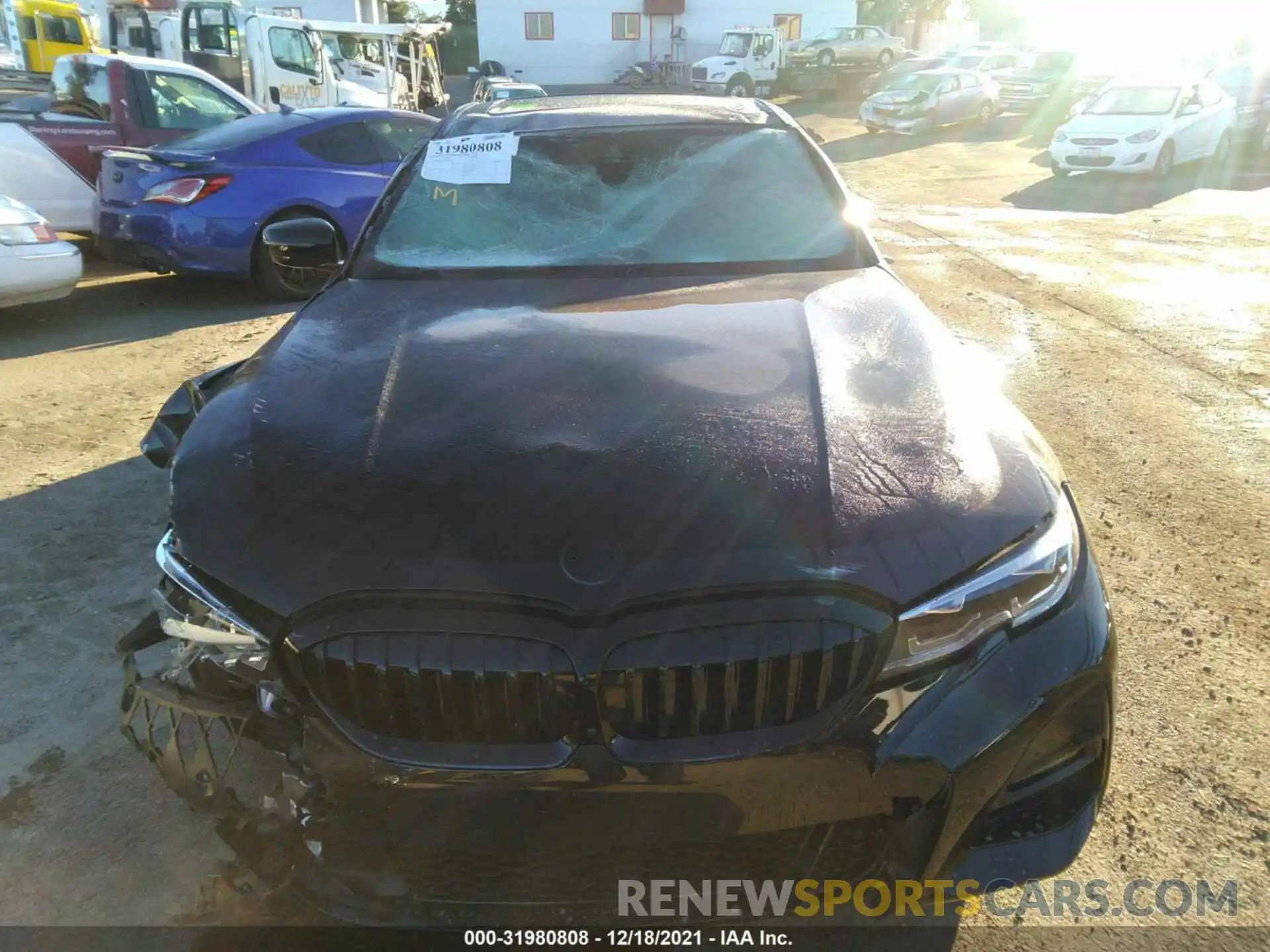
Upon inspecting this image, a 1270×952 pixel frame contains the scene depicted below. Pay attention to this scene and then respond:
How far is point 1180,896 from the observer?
212 cm

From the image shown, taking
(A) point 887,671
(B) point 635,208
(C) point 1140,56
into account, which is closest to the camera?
(A) point 887,671

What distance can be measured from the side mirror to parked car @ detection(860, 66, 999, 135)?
1959 centimetres

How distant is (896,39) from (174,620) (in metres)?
36.9

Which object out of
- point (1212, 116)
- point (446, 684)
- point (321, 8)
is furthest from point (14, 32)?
point (446, 684)

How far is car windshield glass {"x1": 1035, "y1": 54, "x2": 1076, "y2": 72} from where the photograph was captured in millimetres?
25969

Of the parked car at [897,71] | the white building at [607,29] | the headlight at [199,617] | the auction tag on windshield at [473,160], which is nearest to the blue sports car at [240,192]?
the auction tag on windshield at [473,160]

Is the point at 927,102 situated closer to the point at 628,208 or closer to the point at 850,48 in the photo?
the point at 850,48

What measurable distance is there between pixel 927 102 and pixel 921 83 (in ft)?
1.96

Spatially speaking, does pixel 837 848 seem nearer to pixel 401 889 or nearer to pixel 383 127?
pixel 401 889

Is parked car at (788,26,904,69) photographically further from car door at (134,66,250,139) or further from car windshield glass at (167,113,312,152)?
car windshield glass at (167,113,312,152)

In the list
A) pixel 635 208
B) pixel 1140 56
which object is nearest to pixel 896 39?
pixel 1140 56

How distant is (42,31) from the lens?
20.1 metres

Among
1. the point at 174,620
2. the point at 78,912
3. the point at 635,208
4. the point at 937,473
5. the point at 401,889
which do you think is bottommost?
the point at 78,912

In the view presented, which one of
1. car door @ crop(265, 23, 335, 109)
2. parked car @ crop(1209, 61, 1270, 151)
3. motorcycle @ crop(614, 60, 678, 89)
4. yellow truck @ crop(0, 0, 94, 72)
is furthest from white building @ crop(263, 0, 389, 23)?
parked car @ crop(1209, 61, 1270, 151)
